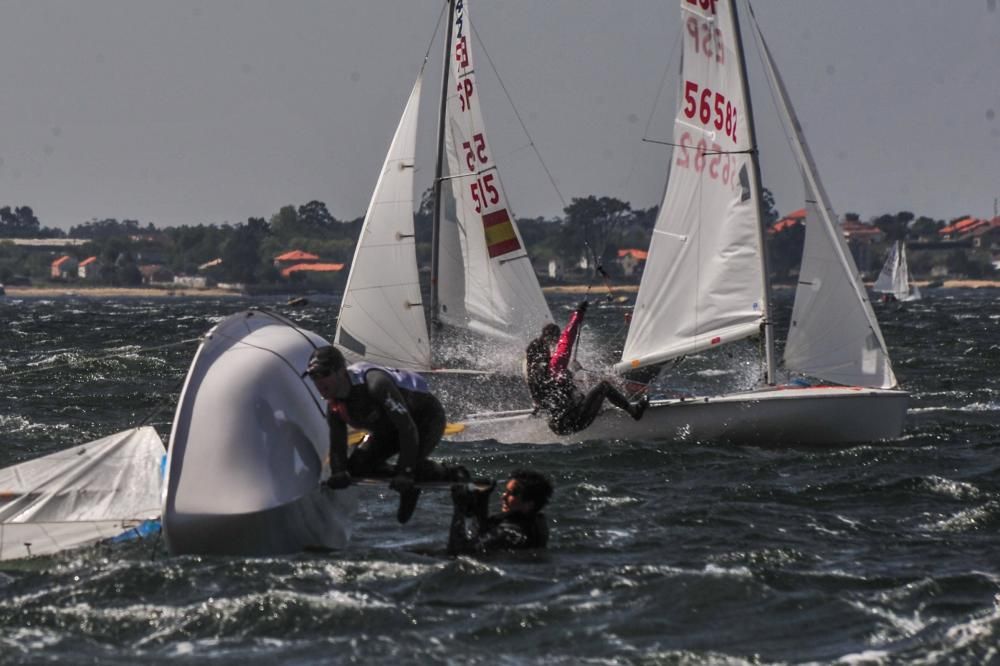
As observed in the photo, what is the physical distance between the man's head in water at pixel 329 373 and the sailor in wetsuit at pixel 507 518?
41.0 inches

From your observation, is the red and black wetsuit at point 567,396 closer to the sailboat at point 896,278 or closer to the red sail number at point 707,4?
the red sail number at point 707,4

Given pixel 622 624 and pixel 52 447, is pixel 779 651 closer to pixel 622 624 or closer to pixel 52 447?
pixel 622 624

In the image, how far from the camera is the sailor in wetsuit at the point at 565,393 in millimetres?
19406

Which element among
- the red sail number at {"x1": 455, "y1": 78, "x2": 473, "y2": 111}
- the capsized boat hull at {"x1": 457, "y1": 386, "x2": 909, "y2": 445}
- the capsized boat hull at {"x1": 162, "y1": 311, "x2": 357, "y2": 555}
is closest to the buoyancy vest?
the capsized boat hull at {"x1": 162, "y1": 311, "x2": 357, "y2": 555}

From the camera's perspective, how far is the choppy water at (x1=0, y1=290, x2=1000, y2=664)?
948cm

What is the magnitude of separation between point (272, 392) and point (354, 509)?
169cm

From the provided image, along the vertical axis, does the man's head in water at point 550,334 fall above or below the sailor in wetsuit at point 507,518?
above

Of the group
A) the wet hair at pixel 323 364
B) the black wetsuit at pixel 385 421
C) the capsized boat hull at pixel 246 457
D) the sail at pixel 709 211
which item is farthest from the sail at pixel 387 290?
the wet hair at pixel 323 364

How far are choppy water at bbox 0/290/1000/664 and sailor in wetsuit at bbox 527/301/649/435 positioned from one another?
250 centimetres

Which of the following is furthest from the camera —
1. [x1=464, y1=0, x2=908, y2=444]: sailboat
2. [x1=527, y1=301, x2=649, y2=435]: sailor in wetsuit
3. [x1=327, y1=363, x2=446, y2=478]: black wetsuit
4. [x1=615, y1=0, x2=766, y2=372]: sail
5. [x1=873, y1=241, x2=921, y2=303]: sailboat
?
[x1=873, y1=241, x2=921, y2=303]: sailboat

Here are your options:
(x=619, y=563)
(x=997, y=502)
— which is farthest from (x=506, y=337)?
(x=619, y=563)

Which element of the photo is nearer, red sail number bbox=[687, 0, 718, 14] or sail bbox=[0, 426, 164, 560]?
sail bbox=[0, 426, 164, 560]

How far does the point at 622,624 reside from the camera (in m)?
9.97

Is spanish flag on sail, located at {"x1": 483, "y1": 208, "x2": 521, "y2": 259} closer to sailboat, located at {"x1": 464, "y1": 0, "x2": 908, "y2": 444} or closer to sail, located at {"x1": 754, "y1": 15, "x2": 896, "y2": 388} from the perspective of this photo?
sailboat, located at {"x1": 464, "y1": 0, "x2": 908, "y2": 444}
